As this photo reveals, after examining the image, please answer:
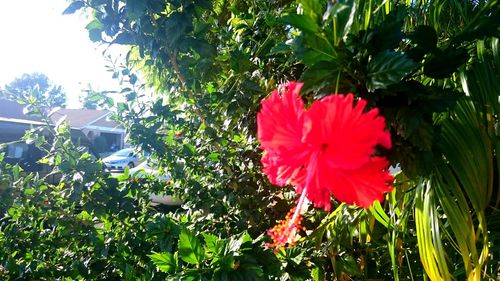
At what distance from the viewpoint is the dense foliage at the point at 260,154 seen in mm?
574

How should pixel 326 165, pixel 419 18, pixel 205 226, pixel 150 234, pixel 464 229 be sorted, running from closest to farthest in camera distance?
pixel 326 165
pixel 464 229
pixel 419 18
pixel 150 234
pixel 205 226

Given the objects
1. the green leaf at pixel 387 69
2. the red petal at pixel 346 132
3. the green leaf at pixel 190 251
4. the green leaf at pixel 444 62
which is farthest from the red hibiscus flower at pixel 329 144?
the green leaf at pixel 190 251

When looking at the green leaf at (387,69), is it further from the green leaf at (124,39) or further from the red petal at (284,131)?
the green leaf at (124,39)

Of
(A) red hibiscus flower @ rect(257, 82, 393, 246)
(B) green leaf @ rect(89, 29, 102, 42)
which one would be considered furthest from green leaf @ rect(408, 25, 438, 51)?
(B) green leaf @ rect(89, 29, 102, 42)

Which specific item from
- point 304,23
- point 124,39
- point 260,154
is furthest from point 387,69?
point 124,39

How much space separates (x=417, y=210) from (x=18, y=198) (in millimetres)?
1636

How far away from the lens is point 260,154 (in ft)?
4.91

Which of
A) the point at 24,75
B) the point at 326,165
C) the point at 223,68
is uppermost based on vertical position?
the point at 24,75

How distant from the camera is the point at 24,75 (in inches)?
1303

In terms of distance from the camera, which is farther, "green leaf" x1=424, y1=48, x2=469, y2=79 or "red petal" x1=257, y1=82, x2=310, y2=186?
"green leaf" x1=424, y1=48, x2=469, y2=79

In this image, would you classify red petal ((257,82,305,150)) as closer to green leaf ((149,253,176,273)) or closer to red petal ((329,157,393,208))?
red petal ((329,157,393,208))

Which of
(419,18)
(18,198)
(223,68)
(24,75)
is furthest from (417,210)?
(24,75)

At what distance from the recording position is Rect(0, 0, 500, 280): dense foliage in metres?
0.57

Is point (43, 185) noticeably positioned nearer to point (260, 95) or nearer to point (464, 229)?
point (260, 95)
